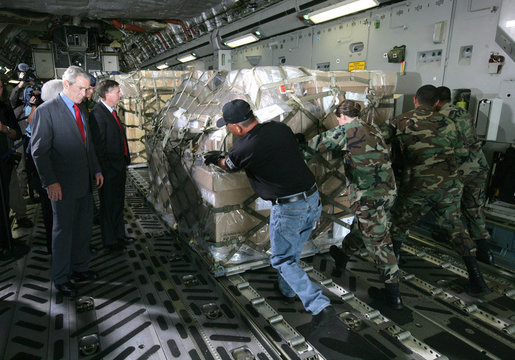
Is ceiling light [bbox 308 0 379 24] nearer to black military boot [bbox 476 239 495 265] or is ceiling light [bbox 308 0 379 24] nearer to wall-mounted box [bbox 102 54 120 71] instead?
black military boot [bbox 476 239 495 265]

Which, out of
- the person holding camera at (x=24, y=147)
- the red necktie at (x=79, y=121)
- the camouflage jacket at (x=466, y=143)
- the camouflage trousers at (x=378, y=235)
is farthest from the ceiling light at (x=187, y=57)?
the camouflage trousers at (x=378, y=235)

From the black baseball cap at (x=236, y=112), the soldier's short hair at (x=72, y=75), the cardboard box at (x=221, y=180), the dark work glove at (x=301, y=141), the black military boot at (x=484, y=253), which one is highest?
the soldier's short hair at (x=72, y=75)

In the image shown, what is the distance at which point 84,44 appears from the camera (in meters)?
11.8

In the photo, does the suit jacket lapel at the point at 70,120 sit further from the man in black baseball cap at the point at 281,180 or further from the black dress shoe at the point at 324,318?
the black dress shoe at the point at 324,318

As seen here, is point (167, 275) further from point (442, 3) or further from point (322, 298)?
point (442, 3)

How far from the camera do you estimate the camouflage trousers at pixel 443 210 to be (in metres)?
3.09

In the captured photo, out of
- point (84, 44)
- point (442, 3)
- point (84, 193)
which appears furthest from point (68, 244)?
point (84, 44)

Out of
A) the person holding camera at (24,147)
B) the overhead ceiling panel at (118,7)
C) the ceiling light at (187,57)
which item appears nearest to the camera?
the person holding camera at (24,147)

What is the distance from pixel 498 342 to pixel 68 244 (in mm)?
A: 3555

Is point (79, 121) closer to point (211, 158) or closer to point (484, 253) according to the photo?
point (211, 158)

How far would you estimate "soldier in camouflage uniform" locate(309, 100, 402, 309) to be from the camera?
109 inches

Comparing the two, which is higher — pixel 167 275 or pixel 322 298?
pixel 322 298

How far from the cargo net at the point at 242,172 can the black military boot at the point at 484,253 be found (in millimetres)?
1519

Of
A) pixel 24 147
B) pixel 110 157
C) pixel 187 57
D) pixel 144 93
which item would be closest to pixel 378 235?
pixel 110 157
